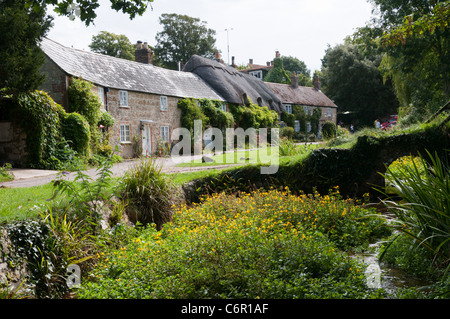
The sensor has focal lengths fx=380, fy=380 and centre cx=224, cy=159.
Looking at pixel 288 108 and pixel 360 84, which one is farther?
pixel 360 84

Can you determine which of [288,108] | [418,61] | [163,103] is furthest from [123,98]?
[288,108]

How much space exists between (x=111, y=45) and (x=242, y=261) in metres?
41.3

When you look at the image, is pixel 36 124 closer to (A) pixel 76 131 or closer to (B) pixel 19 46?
(A) pixel 76 131

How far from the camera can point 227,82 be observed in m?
30.8

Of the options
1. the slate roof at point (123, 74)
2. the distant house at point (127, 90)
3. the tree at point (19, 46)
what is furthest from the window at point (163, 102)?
the tree at point (19, 46)

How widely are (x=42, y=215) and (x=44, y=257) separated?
2.11 ft

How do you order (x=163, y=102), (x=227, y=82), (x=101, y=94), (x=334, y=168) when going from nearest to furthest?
(x=334, y=168) < (x=101, y=94) < (x=163, y=102) < (x=227, y=82)

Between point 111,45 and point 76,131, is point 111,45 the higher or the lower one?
the higher one

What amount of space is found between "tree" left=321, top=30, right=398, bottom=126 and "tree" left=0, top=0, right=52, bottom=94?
37405mm

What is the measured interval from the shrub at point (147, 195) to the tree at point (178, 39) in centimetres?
4021

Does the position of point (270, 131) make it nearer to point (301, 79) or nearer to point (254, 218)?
point (254, 218)

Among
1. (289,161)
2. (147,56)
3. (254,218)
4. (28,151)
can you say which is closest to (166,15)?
(147,56)

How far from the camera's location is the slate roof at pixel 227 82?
Answer: 29.6m

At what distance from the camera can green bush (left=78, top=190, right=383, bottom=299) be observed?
4.70 m
